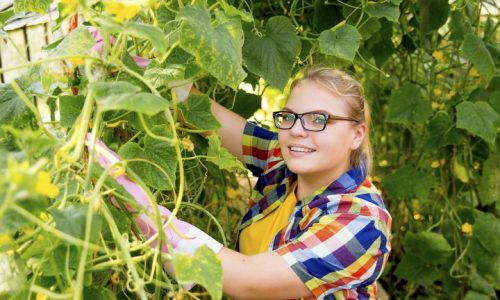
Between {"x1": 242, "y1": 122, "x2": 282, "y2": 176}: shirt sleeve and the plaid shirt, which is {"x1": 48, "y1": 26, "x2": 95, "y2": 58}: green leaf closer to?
the plaid shirt

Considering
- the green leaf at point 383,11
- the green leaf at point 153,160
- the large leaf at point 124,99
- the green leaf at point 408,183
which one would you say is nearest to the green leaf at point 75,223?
the large leaf at point 124,99

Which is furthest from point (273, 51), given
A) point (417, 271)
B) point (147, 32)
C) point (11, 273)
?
point (417, 271)

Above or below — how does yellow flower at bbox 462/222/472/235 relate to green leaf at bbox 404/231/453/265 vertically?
above

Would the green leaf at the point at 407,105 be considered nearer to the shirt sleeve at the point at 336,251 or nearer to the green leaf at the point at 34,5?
the shirt sleeve at the point at 336,251

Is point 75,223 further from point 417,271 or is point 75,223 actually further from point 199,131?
point 417,271

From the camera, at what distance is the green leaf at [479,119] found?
1540mm

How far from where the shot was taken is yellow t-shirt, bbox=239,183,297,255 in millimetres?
1291

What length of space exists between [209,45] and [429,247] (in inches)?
46.1

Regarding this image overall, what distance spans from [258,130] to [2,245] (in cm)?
71

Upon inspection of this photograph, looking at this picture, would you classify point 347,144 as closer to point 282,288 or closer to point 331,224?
point 331,224

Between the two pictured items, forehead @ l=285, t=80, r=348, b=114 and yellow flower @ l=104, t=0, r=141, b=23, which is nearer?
yellow flower @ l=104, t=0, r=141, b=23

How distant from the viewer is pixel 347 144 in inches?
48.8

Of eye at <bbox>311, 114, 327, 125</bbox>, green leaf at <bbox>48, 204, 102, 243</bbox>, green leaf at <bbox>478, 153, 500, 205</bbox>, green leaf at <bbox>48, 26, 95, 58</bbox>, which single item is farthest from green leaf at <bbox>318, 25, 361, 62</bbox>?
green leaf at <bbox>478, 153, 500, 205</bbox>

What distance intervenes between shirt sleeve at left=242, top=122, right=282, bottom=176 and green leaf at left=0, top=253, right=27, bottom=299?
0.67 meters
